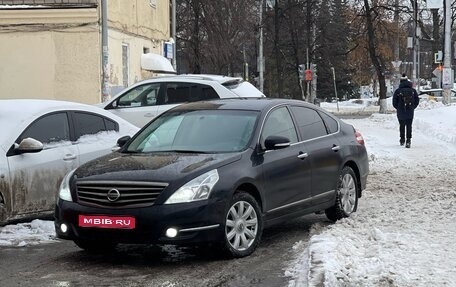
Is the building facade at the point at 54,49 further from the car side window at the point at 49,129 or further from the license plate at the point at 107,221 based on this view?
the license plate at the point at 107,221

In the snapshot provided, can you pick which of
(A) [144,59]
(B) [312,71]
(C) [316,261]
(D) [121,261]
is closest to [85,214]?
(D) [121,261]

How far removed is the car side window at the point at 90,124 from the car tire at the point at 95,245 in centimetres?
202

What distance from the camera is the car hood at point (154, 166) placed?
6582 millimetres

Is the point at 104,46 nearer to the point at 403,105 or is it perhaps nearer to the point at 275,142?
the point at 403,105

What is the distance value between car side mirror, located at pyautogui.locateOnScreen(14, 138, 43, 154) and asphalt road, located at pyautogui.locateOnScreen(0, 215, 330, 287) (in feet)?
3.51

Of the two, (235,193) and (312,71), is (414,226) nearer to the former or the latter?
(235,193)

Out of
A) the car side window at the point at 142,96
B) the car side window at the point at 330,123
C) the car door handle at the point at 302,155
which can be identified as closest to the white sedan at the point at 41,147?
the car door handle at the point at 302,155

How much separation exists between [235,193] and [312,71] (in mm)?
38764

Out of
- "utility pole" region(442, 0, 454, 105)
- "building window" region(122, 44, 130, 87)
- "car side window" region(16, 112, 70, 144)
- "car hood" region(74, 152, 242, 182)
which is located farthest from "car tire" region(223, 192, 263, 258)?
"utility pole" region(442, 0, 454, 105)

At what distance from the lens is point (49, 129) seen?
8594 mm

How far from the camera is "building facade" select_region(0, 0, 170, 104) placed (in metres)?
19.8

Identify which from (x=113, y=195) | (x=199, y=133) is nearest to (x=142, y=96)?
(x=199, y=133)

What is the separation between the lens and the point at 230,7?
3391 cm

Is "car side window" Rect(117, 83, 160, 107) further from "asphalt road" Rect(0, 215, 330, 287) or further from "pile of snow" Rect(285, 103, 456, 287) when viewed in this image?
"asphalt road" Rect(0, 215, 330, 287)
